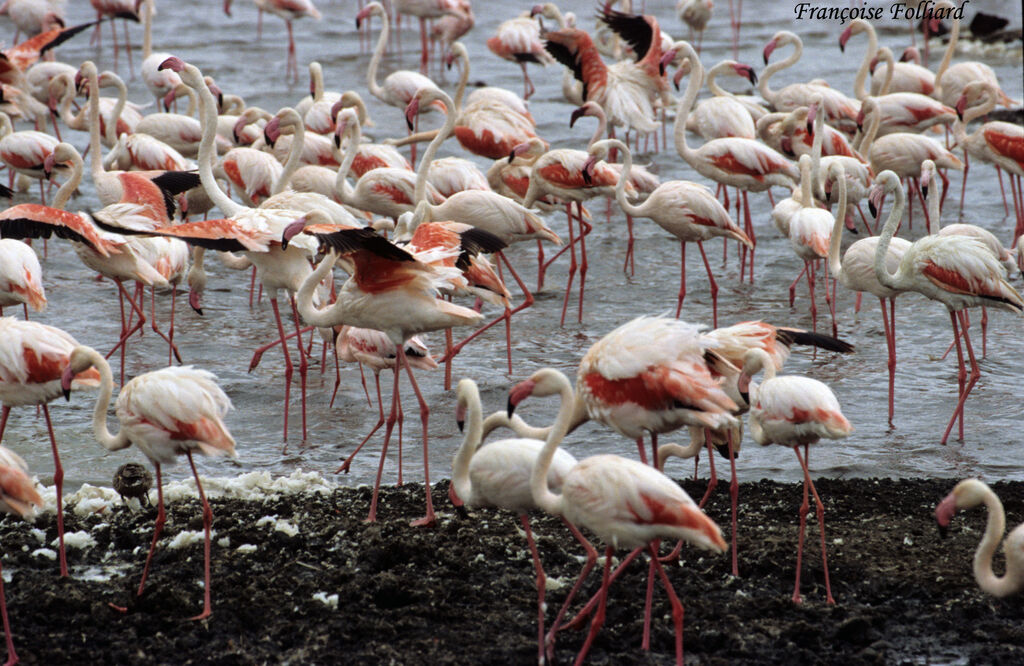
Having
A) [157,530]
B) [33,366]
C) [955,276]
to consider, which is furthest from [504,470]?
[955,276]

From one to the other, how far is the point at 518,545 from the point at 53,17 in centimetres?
1170

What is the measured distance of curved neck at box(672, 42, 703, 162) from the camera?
897 cm

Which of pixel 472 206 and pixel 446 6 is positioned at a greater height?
pixel 446 6

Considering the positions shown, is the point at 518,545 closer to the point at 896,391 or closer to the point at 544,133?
the point at 896,391

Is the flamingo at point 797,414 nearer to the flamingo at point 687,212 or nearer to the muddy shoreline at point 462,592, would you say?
the muddy shoreline at point 462,592

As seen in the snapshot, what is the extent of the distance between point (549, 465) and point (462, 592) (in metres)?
0.70

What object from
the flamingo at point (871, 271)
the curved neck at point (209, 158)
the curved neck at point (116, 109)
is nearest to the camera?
the flamingo at point (871, 271)

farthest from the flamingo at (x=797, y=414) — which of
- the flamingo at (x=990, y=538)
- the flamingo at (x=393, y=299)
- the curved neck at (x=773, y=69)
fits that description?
the curved neck at (x=773, y=69)

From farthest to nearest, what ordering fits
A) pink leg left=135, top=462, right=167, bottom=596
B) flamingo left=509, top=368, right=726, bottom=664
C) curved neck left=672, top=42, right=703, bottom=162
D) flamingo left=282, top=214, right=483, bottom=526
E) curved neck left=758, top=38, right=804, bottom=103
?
curved neck left=758, top=38, right=804, bottom=103 → curved neck left=672, top=42, right=703, bottom=162 → flamingo left=282, top=214, right=483, bottom=526 → pink leg left=135, top=462, right=167, bottom=596 → flamingo left=509, top=368, right=726, bottom=664

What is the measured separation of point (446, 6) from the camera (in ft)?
48.1

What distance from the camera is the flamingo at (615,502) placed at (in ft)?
12.3

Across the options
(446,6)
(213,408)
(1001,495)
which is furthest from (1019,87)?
(213,408)

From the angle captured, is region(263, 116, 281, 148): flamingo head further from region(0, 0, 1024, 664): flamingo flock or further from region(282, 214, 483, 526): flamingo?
region(282, 214, 483, 526): flamingo

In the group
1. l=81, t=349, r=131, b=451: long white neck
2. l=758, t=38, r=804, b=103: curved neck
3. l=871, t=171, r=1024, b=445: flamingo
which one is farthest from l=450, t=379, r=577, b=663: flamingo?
l=758, t=38, r=804, b=103: curved neck
